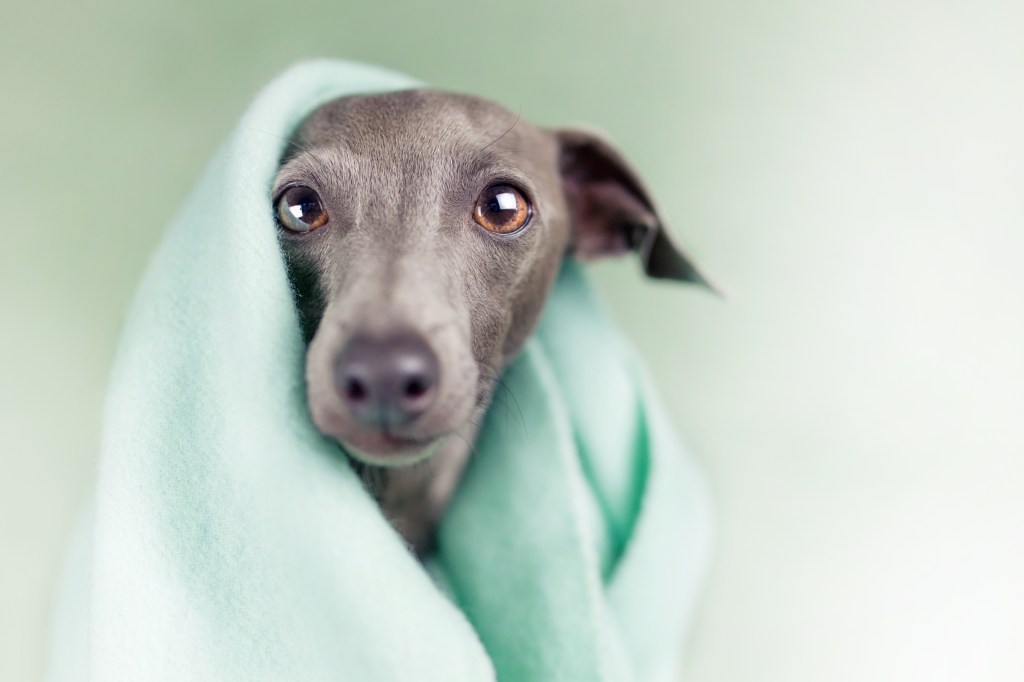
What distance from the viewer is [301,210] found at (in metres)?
1.17

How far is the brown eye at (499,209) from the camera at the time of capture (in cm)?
123

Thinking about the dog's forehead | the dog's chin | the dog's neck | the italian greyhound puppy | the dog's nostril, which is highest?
the dog's forehead

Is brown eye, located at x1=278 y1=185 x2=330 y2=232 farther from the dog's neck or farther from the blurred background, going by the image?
the blurred background

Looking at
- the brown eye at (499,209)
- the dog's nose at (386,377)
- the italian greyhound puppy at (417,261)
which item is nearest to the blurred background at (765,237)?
the italian greyhound puppy at (417,261)

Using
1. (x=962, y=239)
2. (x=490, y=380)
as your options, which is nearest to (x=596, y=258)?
(x=490, y=380)

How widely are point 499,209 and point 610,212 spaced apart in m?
0.47

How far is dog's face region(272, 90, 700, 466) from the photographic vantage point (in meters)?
0.94

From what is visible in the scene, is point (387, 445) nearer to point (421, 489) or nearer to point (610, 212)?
point (421, 489)

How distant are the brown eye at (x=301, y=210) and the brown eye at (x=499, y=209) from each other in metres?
0.25

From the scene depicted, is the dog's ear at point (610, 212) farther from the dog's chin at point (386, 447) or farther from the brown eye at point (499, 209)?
the dog's chin at point (386, 447)

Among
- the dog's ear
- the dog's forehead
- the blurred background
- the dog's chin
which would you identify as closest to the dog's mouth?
the dog's chin

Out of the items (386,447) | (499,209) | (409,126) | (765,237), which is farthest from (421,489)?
(765,237)

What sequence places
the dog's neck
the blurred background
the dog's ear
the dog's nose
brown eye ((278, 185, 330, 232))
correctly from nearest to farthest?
the dog's nose
brown eye ((278, 185, 330, 232))
the dog's neck
the dog's ear
the blurred background

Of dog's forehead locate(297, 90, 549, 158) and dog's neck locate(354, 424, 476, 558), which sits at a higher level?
dog's forehead locate(297, 90, 549, 158)
